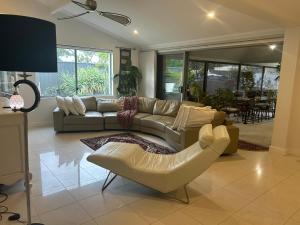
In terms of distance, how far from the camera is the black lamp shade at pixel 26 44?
54.5 inches

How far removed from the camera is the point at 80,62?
651 centimetres

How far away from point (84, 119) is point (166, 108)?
6.50ft

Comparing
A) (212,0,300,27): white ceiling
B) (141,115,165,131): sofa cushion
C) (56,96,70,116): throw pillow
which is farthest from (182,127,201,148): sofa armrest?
(56,96,70,116): throw pillow

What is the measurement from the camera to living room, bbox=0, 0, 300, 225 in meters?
2.27

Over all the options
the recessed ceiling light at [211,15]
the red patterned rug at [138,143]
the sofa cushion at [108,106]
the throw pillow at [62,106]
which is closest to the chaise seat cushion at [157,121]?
the red patterned rug at [138,143]

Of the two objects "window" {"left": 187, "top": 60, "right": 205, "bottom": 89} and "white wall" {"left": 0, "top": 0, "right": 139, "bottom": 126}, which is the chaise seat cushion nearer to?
"white wall" {"left": 0, "top": 0, "right": 139, "bottom": 126}

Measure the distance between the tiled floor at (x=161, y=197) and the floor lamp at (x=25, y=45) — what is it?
1.30 metres

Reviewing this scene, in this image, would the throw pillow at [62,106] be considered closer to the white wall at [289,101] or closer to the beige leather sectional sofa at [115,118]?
the beige leather sectional sofa at [115,118]

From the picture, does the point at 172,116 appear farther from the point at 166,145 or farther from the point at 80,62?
the point at 80,62

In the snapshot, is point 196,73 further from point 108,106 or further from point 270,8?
point 270,8

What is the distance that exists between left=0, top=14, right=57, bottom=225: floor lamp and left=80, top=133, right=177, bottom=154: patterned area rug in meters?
2.80

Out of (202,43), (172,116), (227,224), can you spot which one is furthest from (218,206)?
(202,43)

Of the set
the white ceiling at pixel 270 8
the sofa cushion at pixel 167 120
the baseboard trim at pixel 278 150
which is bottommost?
the baseboard trim at pixel 278 150

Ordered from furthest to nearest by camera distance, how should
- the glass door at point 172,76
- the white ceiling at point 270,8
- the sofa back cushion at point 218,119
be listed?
the glass door at point 172,76, the sofa back cushion at point 218,119, the white ceiling at point 270,8
